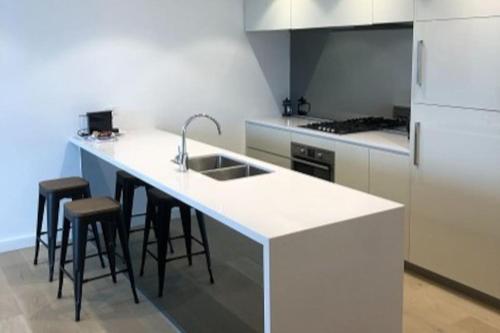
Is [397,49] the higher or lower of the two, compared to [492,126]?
higher

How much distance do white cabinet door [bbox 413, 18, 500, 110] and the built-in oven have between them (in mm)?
1018

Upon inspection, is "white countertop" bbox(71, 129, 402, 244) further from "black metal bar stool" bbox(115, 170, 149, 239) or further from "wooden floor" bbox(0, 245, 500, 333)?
"wooden floor" bbox(0, 245, 500, 333)

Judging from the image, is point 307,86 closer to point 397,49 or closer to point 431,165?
point 397,49

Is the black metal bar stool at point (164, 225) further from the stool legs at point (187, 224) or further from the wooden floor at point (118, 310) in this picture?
the wooden floor at point (118, 310)

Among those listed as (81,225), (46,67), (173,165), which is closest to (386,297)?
(173,165)

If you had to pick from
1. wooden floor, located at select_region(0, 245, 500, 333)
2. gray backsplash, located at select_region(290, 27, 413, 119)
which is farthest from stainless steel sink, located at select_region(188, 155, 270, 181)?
gray backsplash, located at select_region(290, 27, 413, 119)

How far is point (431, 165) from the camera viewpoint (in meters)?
3.65

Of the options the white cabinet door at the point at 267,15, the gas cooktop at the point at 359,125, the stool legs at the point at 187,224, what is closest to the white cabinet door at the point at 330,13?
the white cabinet door at the point at 267,15

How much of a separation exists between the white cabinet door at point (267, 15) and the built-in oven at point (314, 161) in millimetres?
1081

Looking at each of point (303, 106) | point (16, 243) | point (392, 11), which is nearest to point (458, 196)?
point (392, 11)

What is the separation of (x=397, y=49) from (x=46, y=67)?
9.15 feet

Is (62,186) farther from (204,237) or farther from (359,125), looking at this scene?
(359,125)

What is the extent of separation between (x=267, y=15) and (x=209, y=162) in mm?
1921

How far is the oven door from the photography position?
452cm
